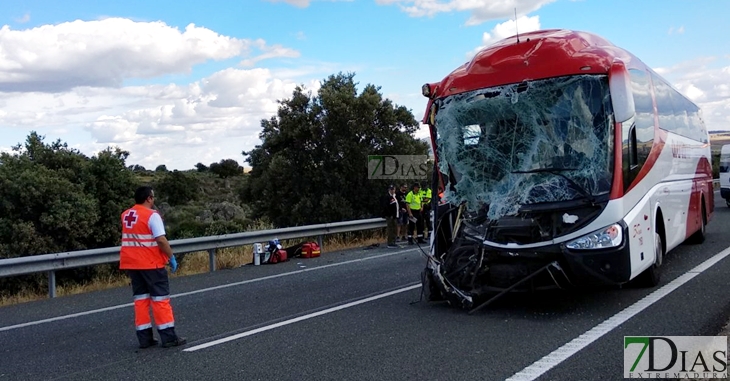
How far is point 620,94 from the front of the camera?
314 inches

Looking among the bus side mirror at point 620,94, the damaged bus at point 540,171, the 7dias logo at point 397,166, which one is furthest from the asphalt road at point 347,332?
the 7dias logo at point 397,166

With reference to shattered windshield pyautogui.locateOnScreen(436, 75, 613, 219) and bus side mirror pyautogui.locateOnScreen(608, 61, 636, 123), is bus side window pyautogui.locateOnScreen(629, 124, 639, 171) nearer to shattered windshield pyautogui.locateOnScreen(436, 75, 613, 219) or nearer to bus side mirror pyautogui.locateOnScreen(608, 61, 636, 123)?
shattered windshield pyautogui.locateOnScreen(436, 75, 613, 219)

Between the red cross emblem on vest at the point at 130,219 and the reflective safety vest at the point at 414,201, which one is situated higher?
the red cross emblem on vest at the point at 130,219

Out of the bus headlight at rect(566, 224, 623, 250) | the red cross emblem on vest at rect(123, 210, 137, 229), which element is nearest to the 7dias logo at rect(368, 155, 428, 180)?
the bus headlight at rect(566, 224, 623, 250)

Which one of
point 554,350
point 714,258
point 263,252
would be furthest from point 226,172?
point 554,350

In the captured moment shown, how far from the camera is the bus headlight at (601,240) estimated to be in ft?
25.9

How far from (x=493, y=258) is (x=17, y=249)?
15879 millimetres

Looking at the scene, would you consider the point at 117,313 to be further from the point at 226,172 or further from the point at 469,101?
the point at 226,172

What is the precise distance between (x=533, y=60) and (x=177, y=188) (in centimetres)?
4766

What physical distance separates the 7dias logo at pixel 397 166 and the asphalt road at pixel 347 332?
11.6 metres

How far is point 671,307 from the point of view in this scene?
8.24m

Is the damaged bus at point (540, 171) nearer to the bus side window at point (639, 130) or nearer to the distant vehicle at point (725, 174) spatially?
the bus side window at point (639, 130)

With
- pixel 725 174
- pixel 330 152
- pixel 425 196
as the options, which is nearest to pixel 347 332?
pixel 425 196

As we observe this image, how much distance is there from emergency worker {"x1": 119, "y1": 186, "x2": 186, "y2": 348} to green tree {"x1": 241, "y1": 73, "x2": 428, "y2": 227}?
1923 centimetres
